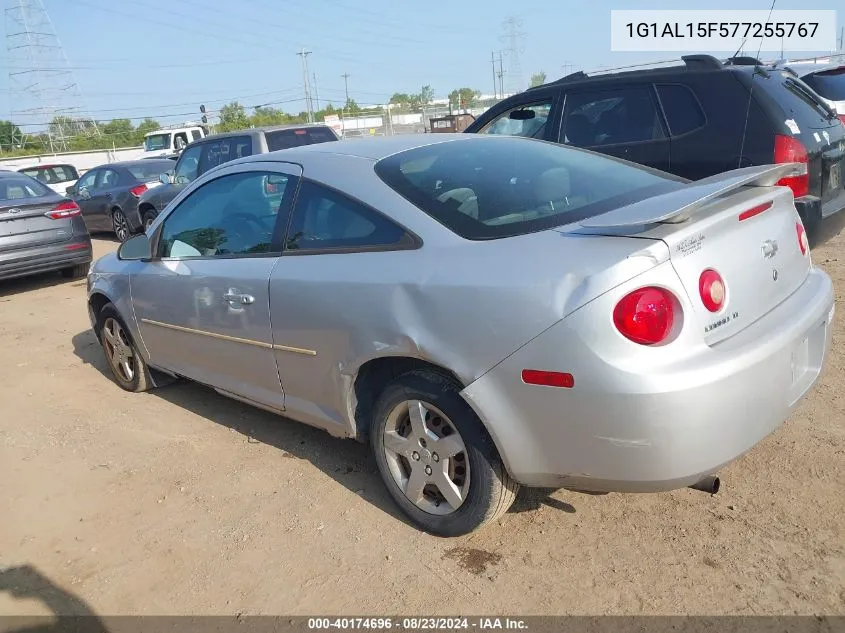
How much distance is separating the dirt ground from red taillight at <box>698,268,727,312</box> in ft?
3.25

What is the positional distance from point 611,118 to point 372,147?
121 inches

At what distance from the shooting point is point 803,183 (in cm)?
489

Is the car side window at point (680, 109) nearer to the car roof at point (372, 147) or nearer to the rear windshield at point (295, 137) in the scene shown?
the car roof at point (372, 147)

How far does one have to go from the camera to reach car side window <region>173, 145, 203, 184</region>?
412 inches

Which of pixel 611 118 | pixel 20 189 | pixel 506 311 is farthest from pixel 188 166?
pixel 506 311

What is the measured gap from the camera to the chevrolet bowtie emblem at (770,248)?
2.65m

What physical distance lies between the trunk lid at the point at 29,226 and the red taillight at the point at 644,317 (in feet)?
26.9

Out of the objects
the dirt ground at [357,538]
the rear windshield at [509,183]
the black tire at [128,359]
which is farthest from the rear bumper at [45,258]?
the rear windshield at [509,183]

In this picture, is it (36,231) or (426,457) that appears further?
(36,231)

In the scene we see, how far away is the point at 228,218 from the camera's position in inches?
153

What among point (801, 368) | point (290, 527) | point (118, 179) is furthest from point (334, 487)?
point (118, 179)

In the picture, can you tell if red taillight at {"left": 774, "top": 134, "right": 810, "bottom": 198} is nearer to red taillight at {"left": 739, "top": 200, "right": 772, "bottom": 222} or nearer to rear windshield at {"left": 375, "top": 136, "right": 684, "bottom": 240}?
rear windshield at {"left": 375, "top": 136, "right": 684, "bottom": 240}

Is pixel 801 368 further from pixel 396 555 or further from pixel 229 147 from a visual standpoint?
pixel 229 147

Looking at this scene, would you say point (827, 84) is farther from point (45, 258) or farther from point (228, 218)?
point (45, 258)
